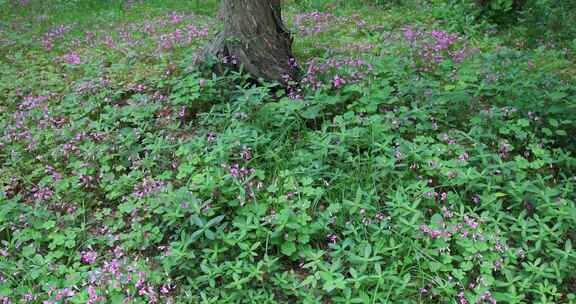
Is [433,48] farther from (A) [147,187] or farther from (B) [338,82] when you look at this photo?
(A) [147,187]

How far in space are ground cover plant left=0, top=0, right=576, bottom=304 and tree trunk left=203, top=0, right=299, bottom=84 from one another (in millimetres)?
223

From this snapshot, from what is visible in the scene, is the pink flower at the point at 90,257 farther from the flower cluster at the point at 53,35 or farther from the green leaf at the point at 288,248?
the flower cluster at the point at 53,35

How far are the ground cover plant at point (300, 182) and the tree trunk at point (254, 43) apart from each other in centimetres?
22

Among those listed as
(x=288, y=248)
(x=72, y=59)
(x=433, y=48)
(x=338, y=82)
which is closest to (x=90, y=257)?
(x=288, y=248)

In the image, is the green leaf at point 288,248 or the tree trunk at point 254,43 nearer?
the green leaf at point 288,248

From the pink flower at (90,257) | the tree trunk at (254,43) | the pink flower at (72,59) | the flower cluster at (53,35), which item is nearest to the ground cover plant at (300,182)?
the pink flower at (90,257)

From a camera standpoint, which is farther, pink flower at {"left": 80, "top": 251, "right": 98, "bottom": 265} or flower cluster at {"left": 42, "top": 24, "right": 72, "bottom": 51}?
flower cluster at {"left": 42, "top": 24, "right": 72, "bottom": 51}

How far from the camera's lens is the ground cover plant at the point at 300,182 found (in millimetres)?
3275

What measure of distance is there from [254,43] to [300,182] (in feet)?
7.67

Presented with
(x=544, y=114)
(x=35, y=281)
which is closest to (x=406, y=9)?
(x=544, y=114)

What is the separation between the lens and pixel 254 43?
5.64 metres

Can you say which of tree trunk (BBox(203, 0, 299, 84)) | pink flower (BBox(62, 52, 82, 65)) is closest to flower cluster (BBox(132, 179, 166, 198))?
tree trunk (BBox(203, 0, 299, 84))

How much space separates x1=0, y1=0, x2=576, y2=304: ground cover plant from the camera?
3.28 metres

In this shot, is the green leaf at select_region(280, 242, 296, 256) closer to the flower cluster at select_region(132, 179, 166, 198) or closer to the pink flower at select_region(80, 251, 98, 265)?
the flower cluster at select_region(132, 179, 166, 198)
